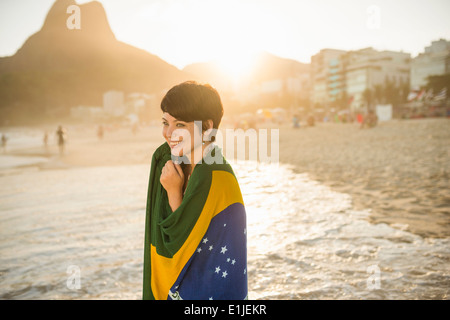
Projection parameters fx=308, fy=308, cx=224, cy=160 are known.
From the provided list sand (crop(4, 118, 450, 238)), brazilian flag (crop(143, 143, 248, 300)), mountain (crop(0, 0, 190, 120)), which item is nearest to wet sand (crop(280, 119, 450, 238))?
sand (crop(4, 118, 450, 238))

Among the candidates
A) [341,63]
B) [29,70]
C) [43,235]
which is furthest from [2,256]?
[29,70]

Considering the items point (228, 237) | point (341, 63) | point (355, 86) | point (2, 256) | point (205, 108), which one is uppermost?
point (341, 63)

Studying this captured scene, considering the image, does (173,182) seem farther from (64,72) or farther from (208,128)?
(64,72)

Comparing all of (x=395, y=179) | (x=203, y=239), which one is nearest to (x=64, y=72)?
(x=395, y=179)

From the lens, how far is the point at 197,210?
1.31 m

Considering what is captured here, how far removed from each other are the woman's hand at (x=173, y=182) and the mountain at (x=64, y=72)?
80.2m

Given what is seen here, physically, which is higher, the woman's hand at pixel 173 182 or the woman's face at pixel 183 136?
the woman's face at pixel 183 136

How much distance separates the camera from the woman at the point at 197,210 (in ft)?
4.36

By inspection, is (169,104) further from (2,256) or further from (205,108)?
(2,256)

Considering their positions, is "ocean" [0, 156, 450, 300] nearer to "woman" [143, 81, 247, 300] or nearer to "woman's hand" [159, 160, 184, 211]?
"woman" [143, 81, 247, 300]

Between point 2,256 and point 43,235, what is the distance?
85 cm

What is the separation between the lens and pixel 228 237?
1396 mm

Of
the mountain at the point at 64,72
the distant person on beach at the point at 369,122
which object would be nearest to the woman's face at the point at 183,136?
the distant person on beach at the point at 369,122

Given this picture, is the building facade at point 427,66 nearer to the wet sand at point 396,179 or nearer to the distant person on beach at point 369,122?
the distant person on beach at point 369,122
